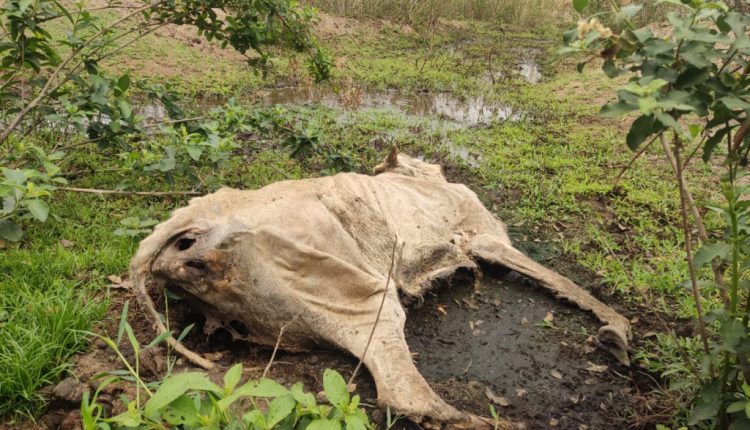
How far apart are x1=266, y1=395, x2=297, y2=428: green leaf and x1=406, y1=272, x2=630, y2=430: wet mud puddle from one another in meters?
1.26

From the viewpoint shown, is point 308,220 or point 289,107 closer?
point 308,220

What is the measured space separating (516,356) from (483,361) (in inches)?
8.0

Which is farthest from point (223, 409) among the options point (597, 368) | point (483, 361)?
point (597, 368)

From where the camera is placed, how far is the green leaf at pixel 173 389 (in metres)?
1.26

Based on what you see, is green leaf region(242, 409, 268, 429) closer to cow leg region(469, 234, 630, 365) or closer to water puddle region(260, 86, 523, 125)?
cow leg region(469, 234, 630, 365)

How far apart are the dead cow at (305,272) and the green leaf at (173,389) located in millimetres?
883

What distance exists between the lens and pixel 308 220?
2.61m

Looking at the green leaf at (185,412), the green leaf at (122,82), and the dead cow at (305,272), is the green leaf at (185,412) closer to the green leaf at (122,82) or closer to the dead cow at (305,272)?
the dead cow at (305,272)

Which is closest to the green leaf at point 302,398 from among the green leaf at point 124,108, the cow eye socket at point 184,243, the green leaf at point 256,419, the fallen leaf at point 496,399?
the green leaf at point 256,419

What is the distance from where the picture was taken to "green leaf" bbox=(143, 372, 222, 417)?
4.13 feet

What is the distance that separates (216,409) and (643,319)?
110 inches

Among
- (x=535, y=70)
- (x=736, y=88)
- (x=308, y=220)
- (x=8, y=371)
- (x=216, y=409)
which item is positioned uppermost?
(x=736, y=88)

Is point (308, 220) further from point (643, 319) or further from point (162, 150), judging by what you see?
point (643, 319)

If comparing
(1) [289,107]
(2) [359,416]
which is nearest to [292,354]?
(2) [359,416]
